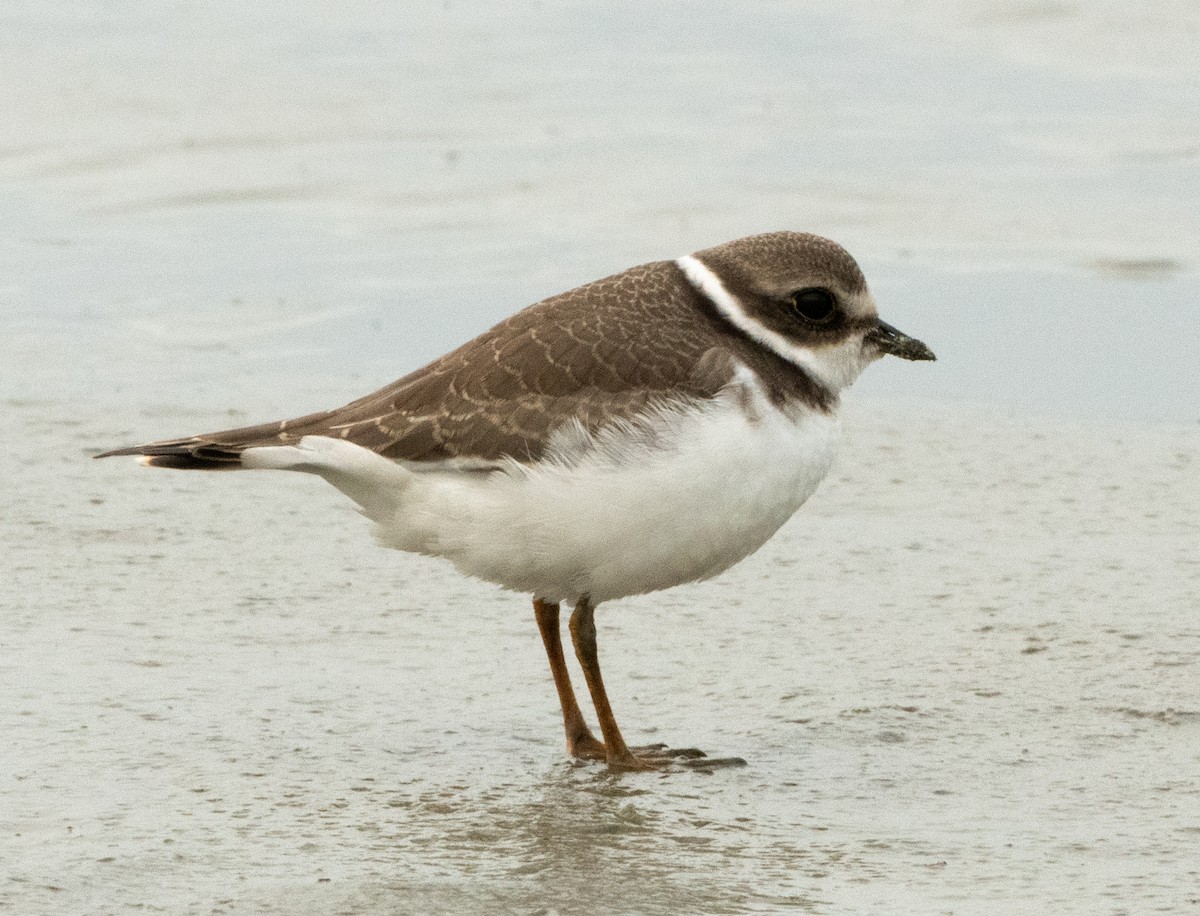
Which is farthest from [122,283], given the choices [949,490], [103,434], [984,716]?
[984,716]

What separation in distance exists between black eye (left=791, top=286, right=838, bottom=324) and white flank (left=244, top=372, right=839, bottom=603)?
1.09 feet

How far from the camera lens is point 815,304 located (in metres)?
Answer: 5.75

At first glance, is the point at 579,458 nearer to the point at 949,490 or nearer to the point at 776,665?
the point at 776,665

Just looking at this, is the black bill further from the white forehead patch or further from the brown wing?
the brown wing

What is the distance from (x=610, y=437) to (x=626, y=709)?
1.00 m

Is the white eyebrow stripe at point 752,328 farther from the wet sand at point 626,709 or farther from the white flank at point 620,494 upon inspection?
the wet sand at point 626,709

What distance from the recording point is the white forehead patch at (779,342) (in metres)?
5.66

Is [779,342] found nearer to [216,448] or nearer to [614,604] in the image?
[614,604]

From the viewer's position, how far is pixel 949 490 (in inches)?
306

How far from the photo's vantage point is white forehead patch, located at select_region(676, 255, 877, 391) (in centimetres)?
566

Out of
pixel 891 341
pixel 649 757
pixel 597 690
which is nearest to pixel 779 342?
pixel 891 341

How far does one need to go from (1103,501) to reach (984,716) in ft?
7.01

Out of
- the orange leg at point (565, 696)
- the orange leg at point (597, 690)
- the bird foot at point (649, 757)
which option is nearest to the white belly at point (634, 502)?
the orange leg at point (597, 690)

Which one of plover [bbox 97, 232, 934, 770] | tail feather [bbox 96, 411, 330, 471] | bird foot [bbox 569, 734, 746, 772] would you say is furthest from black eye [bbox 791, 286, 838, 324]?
tail feather [bbox 96, 411, 330, 471]
